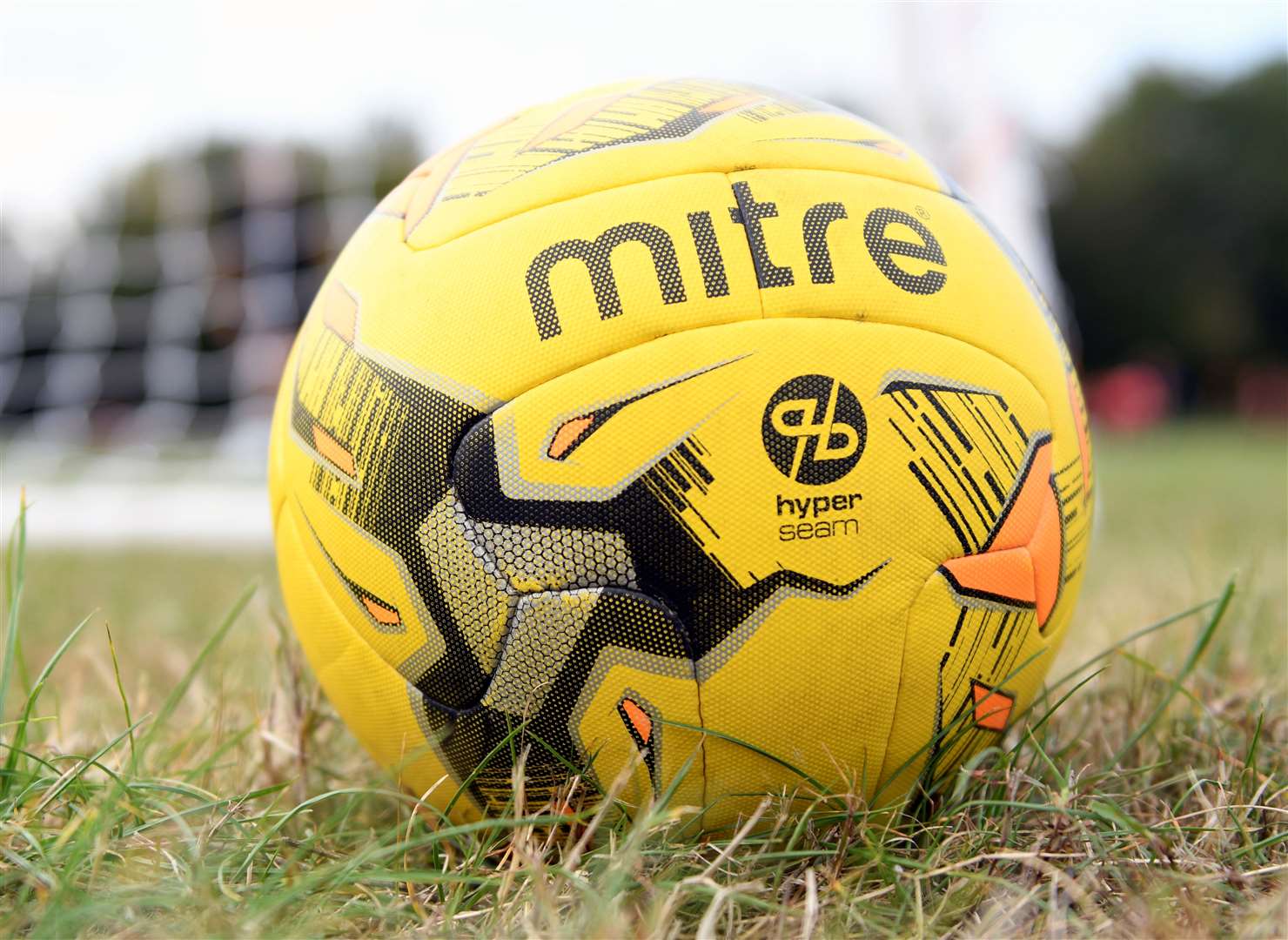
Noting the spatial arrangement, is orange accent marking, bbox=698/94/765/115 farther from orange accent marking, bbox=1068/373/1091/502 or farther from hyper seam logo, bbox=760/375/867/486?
orange accent marking, bbox=1068/373/1091/502

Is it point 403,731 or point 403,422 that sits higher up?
point 403,422

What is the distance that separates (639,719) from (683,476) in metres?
0.28

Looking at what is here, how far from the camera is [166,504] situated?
6.32 meters

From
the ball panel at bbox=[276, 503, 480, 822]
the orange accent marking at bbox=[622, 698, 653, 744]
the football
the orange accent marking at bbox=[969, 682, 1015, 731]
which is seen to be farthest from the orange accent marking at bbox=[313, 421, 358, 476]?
the orange accent marking at bbox=[969, 682, 1015, 731]

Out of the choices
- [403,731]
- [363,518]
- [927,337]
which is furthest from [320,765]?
[927,337]

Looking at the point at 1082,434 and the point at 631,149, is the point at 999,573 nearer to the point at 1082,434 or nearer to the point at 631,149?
the point at 1082,434

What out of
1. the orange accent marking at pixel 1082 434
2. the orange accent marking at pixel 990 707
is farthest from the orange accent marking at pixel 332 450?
the orange accent marking at pixel 1082 434

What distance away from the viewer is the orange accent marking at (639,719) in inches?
50.5

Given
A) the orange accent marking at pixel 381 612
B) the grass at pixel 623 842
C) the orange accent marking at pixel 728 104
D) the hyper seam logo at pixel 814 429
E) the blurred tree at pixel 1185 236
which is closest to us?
the grass at pixel 623 842

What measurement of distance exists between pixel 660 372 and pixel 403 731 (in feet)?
1.85

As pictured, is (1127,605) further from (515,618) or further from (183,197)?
(183,197)

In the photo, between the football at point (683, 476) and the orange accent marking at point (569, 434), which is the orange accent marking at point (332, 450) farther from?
the orange accent marking at point (569, 434)

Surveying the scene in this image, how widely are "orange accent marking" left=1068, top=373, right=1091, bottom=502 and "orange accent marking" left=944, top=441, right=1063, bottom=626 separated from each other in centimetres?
12

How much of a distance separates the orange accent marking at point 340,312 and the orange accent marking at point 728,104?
51 cm
